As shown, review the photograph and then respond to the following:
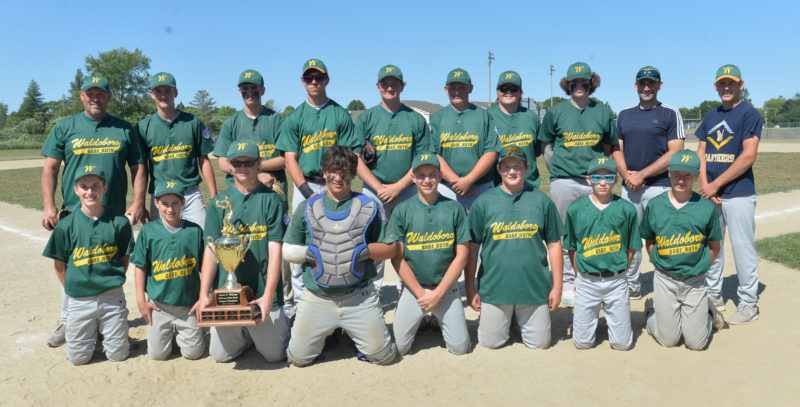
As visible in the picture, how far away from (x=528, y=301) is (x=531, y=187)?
99cm

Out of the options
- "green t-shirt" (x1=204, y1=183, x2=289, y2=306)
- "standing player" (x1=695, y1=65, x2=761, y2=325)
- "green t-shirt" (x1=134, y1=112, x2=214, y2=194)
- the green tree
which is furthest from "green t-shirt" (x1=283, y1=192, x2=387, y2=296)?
the green tree

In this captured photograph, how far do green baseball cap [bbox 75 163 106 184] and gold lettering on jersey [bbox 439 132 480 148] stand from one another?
121 inches

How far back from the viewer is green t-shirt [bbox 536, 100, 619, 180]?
560 cm

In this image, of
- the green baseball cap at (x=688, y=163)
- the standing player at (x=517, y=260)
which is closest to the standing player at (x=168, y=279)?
the standing player at (x=517, y=260)

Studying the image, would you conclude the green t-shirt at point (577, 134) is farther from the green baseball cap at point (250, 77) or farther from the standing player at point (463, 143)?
the green baseball cap at point (250, 77)

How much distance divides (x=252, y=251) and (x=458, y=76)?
2.55m

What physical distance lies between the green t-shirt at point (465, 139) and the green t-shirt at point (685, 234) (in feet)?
5.27

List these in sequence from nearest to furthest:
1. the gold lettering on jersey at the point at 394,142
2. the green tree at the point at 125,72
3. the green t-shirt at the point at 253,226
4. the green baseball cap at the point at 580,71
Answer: the green t-shirt at the point at 253,226 < the gold lettering on jersey at the point at 394,142 < the green baseball cap at the point at 580,71 < the green tree at the point at 125,72

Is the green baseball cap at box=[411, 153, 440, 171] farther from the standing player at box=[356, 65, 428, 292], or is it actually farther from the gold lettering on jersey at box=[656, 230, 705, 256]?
the gold lettering on jersey at box=[656, 230, 705, 256]

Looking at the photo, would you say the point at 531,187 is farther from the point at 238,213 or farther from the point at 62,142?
the point at 62,142

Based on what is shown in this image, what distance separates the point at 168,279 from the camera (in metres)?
4.48

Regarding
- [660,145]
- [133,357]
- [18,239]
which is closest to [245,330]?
[133,357]

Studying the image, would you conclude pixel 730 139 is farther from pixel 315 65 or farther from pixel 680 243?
pixel 315 65

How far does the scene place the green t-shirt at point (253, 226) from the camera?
175 inches
